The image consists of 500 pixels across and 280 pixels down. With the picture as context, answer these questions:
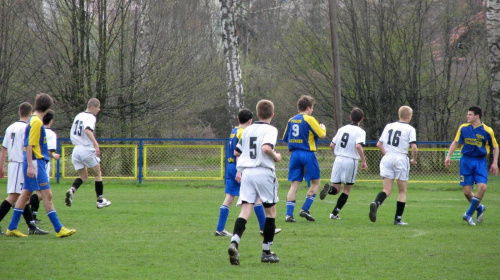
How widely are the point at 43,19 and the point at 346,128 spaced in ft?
48.8

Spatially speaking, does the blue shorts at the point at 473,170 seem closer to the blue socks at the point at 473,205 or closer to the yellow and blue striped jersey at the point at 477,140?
the yellow and blue striped jersey at the point at 477,140

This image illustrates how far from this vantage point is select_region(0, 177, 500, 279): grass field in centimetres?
607

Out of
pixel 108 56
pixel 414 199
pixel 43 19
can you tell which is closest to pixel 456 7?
pixel 414 199

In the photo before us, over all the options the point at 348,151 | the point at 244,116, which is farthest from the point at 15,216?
the point at 348,151

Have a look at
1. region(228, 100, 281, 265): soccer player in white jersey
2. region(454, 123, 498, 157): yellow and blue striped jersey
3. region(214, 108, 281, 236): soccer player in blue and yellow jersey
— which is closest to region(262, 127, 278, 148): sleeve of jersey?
region(228, 100, 281, 265): soccer player in white jersey

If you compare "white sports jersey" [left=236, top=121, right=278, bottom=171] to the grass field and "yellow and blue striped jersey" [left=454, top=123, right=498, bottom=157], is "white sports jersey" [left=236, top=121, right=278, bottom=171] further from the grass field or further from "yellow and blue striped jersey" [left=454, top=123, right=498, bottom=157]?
"yellow and blue striped jersey" [left=454, top=123, right=498, bottom=157]

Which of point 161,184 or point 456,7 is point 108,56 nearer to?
point 161,184

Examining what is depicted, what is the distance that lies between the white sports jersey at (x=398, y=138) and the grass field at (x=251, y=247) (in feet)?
4.14

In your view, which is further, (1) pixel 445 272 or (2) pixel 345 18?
(2) pixel 345 18

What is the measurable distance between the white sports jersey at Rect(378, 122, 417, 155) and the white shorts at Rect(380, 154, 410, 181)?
94 millimetres

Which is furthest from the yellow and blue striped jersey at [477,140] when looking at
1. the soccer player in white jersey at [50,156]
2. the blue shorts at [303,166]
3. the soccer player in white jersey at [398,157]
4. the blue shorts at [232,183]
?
the soccer player in white jersey at [50,156]

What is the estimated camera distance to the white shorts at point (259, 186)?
6.69 metres

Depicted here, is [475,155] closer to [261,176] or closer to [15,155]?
[261,176]

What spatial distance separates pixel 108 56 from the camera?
22594 millimetres
